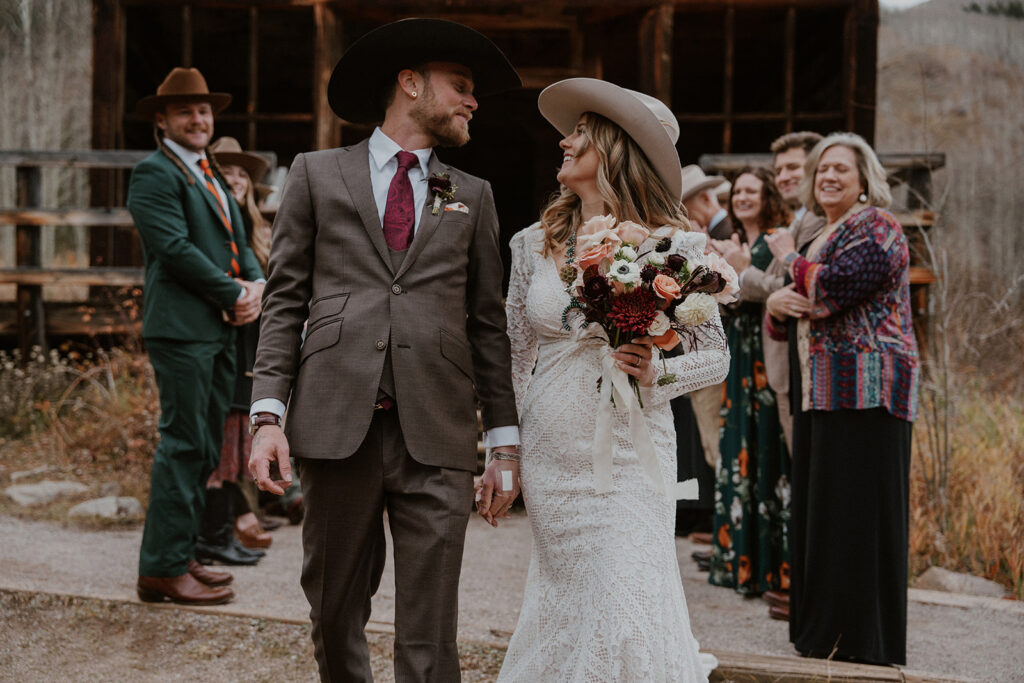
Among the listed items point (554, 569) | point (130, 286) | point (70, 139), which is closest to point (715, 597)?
point (554, 569)

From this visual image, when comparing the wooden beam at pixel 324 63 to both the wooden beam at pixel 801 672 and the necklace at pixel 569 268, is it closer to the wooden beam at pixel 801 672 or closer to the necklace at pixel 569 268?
the necklace at pixel 569 268

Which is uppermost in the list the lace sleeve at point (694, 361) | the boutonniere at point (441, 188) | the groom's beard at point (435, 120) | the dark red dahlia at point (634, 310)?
the groom's beard at point (435, 120)

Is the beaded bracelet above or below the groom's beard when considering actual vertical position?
below

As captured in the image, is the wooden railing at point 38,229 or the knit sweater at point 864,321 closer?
the knit sweater at point 864,321

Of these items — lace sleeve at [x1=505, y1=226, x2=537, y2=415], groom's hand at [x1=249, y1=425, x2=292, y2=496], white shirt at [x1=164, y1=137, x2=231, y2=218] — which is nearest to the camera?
groom's hand at [x1=249, y1=425, x2=292, y2=496]

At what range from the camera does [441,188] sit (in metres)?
2.84

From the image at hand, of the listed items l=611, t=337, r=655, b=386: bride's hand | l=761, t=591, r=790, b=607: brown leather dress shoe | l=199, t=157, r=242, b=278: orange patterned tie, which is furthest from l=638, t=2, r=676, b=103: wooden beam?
l=611, t=337, r=655, b=386: bride's hand

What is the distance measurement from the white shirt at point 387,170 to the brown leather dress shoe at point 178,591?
244 centimetres

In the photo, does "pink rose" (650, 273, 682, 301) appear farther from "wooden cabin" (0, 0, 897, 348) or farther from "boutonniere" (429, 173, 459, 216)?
"wooden cabin" (0, 0, 897, 348)

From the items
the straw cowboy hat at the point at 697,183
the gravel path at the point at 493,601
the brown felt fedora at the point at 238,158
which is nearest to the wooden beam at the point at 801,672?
the gravel path at the point at 493,601

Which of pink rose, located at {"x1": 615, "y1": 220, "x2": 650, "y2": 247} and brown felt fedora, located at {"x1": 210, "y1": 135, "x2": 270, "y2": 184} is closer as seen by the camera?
pink rose, located at {"x1": 615, "y1": 220, "x2": 650, "y2": 247}

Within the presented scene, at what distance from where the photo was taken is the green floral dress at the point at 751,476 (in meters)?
5.05

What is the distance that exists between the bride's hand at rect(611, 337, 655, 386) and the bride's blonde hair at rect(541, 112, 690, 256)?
491 mm

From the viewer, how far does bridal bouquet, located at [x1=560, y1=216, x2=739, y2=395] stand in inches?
105
